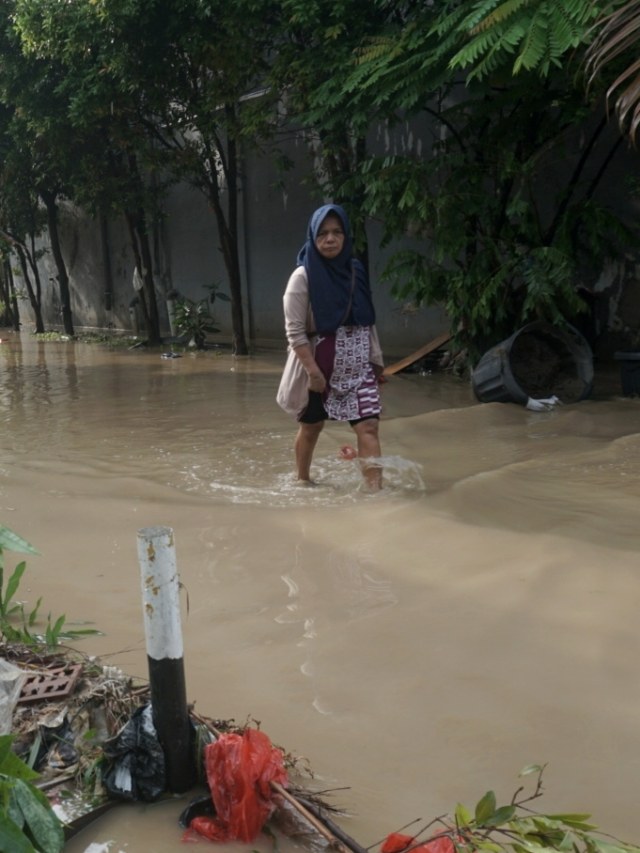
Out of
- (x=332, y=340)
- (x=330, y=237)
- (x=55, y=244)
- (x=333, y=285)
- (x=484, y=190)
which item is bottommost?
(x=332, y=340)

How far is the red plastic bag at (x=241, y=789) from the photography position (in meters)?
2.16

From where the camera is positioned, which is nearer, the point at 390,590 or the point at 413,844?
the point at 413,844

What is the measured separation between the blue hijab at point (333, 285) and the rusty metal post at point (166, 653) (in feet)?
9.56

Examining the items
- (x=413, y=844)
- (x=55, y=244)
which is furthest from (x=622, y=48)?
(x=55, y=244)

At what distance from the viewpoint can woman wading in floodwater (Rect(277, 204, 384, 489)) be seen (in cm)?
498

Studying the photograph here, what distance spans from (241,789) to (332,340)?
10.7ft

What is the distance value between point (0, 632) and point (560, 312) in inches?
250

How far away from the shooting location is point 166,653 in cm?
231

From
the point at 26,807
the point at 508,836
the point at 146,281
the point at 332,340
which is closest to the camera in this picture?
the point at 26,807

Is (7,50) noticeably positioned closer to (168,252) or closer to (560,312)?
(168,252)

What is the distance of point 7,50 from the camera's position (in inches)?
554

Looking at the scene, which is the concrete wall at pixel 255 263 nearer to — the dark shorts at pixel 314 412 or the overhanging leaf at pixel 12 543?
the dark shorts at pixel 314 412

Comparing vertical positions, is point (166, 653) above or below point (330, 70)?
below

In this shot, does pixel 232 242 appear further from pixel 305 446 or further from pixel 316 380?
pixel 316 380
